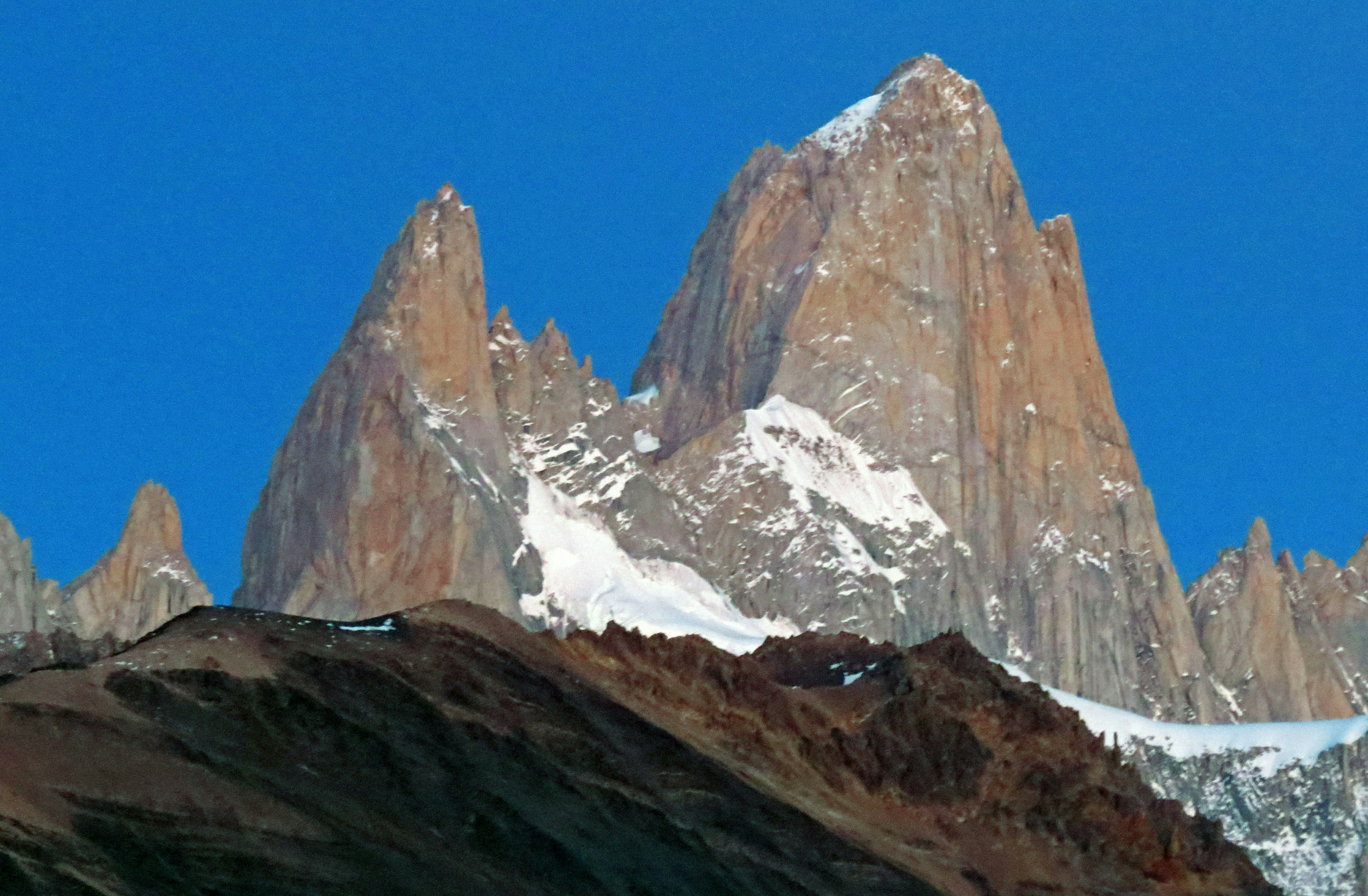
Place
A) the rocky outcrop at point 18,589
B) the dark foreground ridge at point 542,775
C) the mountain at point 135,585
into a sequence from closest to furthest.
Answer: the dark foreground ridge at point 542,775 → the rocky outcrop at point 18,589 → the mountain at point 135,585

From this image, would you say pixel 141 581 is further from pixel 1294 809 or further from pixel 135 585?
pixel 1294 809

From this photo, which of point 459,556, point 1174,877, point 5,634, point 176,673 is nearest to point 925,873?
point 1174,877

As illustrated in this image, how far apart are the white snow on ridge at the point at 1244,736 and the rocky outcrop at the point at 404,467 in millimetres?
35187

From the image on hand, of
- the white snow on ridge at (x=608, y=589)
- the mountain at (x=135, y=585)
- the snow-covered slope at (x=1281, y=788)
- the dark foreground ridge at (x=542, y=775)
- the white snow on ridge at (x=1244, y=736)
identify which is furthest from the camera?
the white snow on ridge at (x=1244, y=736)

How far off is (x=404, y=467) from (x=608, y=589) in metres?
18.2

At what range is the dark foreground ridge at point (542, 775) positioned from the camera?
75625mm

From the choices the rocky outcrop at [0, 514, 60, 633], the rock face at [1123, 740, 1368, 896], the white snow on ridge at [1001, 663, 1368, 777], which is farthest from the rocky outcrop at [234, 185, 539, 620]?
the rock face at [1123, 740, 1368, 896]

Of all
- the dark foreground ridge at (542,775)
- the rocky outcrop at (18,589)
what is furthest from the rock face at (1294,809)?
the dark foreground ridge at (542,775)

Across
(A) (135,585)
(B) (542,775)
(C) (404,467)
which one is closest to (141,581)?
(A) (135,585)

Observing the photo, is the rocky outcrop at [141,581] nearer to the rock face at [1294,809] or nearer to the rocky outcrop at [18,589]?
the rocky outcrop at [18,589]

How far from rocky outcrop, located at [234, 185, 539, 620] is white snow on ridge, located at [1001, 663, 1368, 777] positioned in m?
35.2

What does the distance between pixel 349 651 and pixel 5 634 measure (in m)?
45.7

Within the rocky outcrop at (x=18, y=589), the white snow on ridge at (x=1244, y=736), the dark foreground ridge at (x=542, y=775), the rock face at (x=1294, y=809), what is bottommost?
the dark foreground ridge at (x=542, y=775)

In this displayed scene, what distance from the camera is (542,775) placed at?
8744cm
